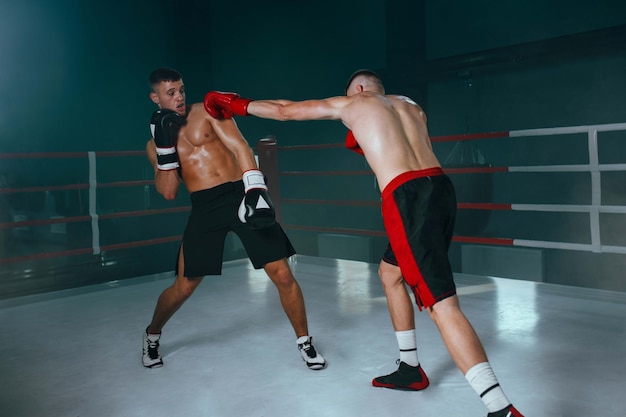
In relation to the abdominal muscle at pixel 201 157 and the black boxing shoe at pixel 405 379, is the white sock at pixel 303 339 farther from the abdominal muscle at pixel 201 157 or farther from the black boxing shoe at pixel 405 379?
the abdominal muscle at pixel 201 157

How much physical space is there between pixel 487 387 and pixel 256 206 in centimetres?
108

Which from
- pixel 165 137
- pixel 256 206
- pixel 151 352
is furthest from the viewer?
pixel 151 352

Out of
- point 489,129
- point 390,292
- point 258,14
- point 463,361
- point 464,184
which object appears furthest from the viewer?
point 258,14

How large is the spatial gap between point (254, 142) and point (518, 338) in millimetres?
6214

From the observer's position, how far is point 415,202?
169 cm

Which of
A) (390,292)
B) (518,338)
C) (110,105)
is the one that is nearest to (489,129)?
(518,338)

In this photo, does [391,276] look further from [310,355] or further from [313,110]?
[313,110]

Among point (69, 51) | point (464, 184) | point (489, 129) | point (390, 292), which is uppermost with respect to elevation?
point (69, 51)

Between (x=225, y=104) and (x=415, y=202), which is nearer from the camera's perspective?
(x=415, y=202)

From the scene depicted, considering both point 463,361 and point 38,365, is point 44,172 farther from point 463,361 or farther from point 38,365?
point 463,361

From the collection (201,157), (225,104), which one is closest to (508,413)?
(225,104)

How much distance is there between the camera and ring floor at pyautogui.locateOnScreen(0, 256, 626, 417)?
197cm

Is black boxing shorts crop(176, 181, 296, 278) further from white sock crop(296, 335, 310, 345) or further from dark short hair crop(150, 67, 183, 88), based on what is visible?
dark short hair crop(150, 67, 183, 88)

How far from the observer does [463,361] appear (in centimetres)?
154
